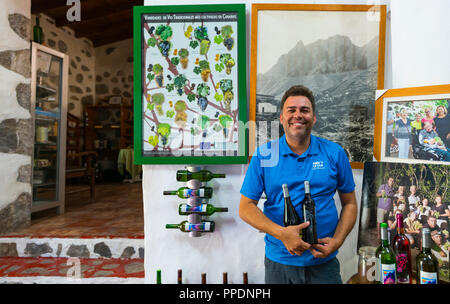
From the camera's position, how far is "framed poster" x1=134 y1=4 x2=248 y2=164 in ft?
4.09

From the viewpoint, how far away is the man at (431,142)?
94 centimetres

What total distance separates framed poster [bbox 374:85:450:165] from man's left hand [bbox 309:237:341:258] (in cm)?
39

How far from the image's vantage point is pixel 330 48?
1187mm

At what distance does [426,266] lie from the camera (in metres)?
0.84

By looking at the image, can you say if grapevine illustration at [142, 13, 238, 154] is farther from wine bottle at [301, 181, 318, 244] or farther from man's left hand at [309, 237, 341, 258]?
man's left hand at [309, 237, 341, 258]

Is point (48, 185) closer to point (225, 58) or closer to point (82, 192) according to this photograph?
point (82, 192)

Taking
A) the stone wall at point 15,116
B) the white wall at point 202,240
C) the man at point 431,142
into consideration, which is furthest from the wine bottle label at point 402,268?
the stone wall at point 15,116

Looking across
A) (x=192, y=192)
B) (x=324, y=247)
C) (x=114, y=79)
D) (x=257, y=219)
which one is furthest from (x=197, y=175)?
(x=114, y=79)

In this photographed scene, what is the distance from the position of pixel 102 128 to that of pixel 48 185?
3261 millimetres

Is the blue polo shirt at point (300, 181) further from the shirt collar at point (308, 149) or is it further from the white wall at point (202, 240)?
the white wall at point (202, 240)

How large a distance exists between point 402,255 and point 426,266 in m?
0.07

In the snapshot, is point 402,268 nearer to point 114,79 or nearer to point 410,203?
point 410,203

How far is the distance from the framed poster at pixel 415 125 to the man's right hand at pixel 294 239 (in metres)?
0.46
